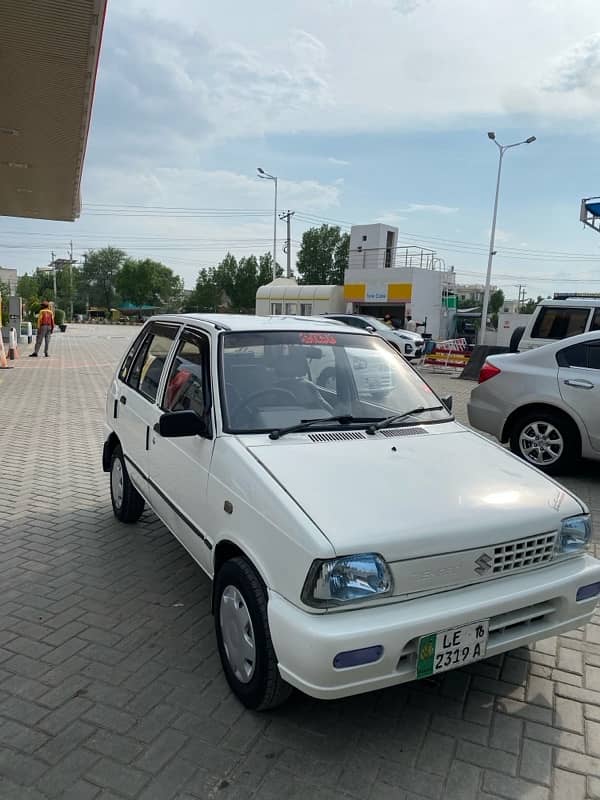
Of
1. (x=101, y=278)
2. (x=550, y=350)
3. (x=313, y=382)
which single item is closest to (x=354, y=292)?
(x=550, y=350)

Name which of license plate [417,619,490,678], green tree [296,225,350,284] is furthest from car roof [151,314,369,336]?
green tree [296,225,350,284]

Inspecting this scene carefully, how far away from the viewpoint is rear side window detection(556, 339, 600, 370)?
6500 millimetres

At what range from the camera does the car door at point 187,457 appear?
10.2 ft

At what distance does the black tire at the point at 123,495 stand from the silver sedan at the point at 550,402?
420cm

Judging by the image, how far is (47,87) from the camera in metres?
8.77

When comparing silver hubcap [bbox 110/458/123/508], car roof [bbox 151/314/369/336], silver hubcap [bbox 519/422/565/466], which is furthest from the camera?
silver hubcap [bbox 519/422/565/466]

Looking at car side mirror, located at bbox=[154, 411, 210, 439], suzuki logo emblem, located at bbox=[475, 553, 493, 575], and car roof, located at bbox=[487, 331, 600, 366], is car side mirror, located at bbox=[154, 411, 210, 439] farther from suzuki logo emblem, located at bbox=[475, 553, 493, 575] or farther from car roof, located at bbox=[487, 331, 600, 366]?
car roof, located at bbox=[487, 331, 600, 366]

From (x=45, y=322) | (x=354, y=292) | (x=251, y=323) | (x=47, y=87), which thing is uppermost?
(x=47, y=87)

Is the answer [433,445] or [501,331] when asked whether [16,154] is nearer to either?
[433,445]

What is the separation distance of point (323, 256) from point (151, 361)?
84.3 meters

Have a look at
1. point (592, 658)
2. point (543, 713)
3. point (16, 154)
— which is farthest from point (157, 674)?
point (16, 154)

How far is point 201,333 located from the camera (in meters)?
3.68

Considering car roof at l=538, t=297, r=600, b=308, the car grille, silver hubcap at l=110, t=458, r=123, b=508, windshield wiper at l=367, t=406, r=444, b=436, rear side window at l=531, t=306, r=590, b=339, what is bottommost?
silver hubcap at l=110, t=458, r=123, b=508

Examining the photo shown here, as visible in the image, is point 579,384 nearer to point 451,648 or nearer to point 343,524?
point 451,648
